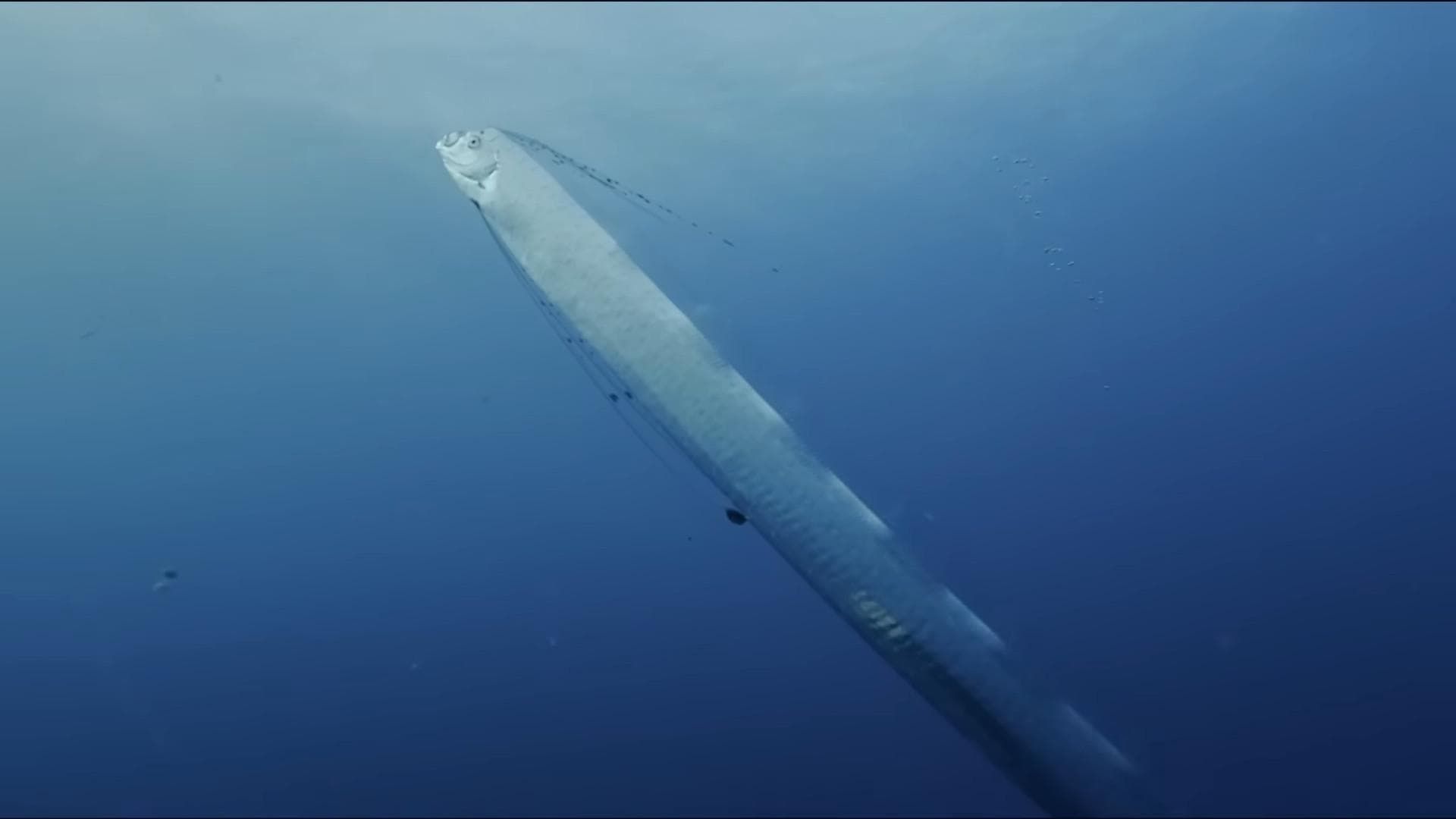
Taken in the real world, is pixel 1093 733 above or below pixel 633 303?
below

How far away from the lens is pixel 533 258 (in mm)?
2848

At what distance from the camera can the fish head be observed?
9.32 feet

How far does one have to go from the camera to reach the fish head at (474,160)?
2.84 metres

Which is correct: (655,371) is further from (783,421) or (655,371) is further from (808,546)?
(808,546)

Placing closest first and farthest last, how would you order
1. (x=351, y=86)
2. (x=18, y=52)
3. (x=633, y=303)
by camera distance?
(x=633, y=303), (x=18, y=52), (x=351, y=86)

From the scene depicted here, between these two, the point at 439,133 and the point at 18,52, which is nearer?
the point at 18,52

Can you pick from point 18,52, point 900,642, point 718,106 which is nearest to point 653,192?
point 718,106

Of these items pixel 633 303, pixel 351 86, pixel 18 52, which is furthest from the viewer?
pixel 351 86

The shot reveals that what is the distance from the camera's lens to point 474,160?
9.32 feet

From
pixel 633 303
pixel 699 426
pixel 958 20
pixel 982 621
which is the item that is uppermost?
pixel 958 20

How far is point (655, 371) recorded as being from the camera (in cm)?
276

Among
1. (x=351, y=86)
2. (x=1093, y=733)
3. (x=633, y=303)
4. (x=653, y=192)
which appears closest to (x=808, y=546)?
(x=633, y=303)

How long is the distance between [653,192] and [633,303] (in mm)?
909

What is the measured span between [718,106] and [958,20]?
1.01 meters
